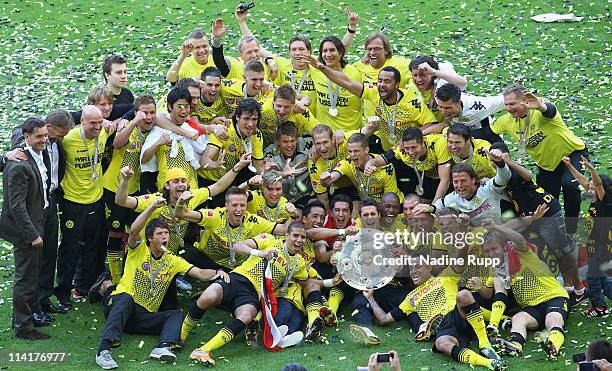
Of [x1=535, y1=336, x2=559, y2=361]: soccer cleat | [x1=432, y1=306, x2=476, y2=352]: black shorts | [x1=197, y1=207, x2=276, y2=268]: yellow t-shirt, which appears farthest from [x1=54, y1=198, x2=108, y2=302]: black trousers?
[x1=535, y1=336, x2=559, y2=361]: soccer cleat

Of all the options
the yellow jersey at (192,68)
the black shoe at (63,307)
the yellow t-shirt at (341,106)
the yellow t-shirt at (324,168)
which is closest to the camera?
the black shoe at (63,307)

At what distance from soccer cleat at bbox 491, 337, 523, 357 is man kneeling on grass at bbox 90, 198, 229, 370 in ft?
8.77

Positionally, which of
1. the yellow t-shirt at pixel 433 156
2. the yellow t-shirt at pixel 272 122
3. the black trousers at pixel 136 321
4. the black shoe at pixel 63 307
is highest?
the yellow t-shirt at pixel 272 122

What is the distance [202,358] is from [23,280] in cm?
190

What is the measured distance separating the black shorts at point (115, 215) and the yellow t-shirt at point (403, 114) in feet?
9.68

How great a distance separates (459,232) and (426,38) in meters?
9.66

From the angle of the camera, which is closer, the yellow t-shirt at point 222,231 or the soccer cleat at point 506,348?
the soccer cleat at point 506,348

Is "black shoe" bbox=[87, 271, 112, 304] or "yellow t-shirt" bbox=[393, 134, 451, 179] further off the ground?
"yellow t-shirt" bbox=[393, 134, 451, 179]

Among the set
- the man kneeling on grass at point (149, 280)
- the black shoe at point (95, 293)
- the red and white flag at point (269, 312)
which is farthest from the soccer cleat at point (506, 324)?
the black shoe at point (95, 293)

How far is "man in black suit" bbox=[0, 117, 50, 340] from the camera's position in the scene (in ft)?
33.9

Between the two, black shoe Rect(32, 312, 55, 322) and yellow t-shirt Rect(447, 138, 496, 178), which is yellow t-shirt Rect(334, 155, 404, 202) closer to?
yellow t-shirt Rect(447, 138, 496, 178)

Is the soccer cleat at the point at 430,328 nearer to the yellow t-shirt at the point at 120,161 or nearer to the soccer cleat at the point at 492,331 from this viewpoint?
the soccer cleat at the point at 492,331

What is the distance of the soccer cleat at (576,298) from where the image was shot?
440 inches

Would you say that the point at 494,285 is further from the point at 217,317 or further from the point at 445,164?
the point at 217,317
